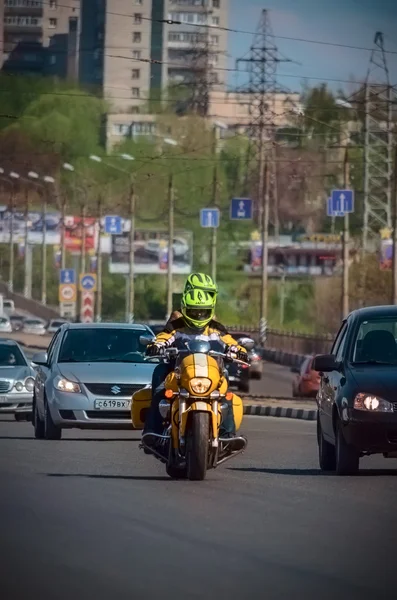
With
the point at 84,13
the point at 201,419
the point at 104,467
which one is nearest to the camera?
the point at 201,419

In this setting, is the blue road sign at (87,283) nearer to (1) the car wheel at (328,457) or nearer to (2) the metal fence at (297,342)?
(2) the metal fence at (297,342)

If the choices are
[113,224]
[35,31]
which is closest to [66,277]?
[113,224]

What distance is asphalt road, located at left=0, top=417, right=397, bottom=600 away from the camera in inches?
365

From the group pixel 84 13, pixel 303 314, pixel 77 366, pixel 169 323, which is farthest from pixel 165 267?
pixel 169 323

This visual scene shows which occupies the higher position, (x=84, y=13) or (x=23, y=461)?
(x=84, y=13)

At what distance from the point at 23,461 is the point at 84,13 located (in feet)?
164

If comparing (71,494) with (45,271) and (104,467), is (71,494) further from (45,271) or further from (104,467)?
(45,271)

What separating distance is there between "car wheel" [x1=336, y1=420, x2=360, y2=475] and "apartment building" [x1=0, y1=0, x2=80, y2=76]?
2017 inches

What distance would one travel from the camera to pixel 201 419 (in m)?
15.8

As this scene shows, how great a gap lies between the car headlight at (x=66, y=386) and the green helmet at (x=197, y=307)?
7225mm

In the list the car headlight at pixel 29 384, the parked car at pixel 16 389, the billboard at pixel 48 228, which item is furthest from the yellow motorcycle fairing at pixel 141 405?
the billboard at pixel 48 228

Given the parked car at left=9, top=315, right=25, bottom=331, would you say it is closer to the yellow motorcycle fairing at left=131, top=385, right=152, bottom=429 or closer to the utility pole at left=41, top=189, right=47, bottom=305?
the utility pole at left=41, top=189, right=47, bottom=305

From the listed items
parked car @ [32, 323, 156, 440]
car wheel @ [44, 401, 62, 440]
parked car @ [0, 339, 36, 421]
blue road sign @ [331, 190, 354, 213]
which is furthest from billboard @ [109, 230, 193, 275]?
car wheel @ [44, 401, 62, 440]

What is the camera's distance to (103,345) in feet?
81.3
